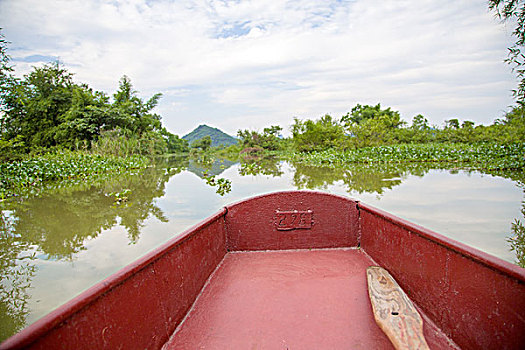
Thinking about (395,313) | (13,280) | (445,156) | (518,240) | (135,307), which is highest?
(445,156)

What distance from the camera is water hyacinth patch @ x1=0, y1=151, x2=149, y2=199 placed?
26.1 feet

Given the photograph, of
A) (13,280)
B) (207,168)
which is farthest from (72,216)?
(207,168)

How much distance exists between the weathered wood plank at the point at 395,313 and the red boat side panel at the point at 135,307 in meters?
1.00

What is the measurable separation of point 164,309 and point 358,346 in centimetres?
89

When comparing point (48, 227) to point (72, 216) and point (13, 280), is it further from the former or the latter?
point (13, 280)

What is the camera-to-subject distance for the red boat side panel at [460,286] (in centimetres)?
96

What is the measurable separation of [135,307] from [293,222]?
1452mm

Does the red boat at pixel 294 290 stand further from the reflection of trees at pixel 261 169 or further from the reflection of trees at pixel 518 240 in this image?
the reflection of trees at pixel 261 169

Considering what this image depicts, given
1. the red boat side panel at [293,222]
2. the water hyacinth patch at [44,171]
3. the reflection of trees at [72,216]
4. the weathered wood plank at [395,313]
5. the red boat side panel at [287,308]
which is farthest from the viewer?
the water hyacinth patch at [44,171]

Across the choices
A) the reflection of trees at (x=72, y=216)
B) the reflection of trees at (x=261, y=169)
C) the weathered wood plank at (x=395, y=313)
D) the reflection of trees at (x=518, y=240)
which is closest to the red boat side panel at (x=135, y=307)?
the weathered wood plank at (x=395, y=313)

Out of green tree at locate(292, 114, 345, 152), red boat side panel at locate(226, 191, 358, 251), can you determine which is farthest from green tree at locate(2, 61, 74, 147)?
red boat side panel at locate(226, 191, 358, 251)

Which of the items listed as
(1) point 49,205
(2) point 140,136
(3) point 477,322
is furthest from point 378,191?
(2) point 140,136

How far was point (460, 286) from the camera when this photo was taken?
1186 millimetres

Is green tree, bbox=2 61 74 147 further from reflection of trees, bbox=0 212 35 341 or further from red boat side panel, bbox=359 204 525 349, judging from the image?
red boat side panel, bbox=359 204 525 349
